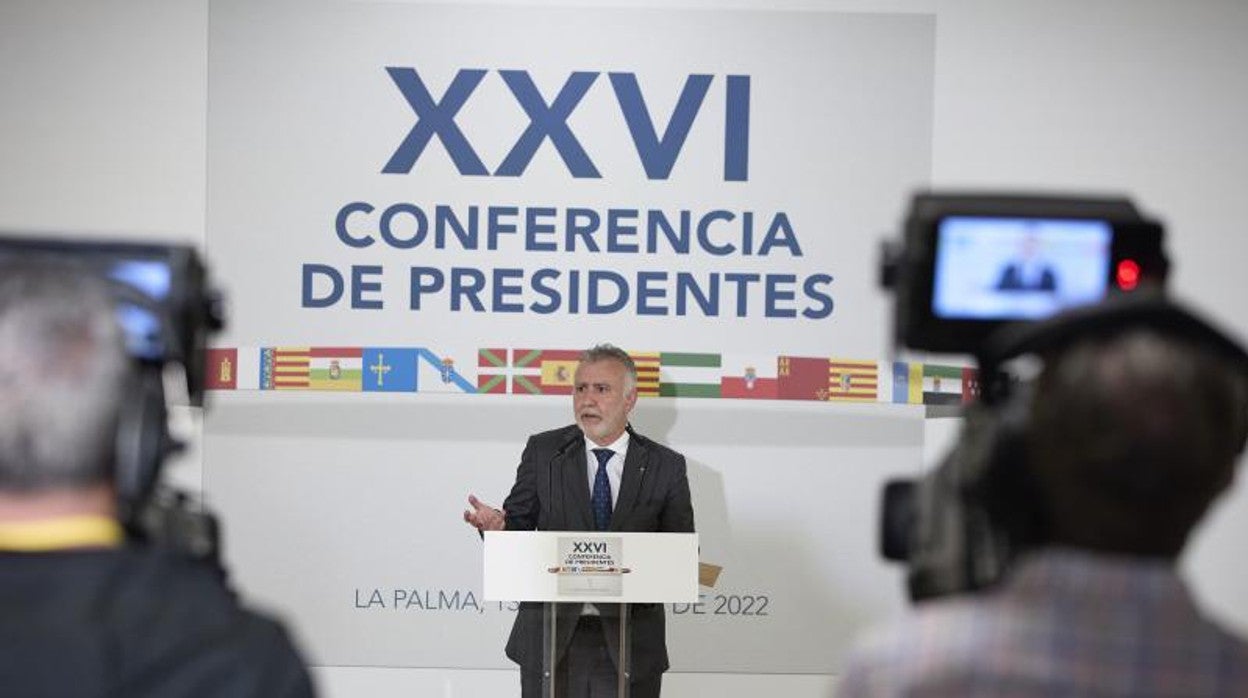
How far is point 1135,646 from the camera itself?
4.40ft

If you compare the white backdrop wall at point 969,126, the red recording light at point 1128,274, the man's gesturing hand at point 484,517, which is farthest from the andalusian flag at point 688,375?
the red recording light at point 1128,274

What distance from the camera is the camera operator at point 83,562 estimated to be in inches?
53.4

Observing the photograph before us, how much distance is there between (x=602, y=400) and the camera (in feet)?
16.6

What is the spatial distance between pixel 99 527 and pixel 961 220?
121 centimetres

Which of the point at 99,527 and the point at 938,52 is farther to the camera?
the point at 938,52

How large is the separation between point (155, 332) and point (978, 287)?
3.56ft

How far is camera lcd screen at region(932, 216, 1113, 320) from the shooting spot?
6.56 ft

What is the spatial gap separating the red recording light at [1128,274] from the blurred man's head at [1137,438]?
0.68 m

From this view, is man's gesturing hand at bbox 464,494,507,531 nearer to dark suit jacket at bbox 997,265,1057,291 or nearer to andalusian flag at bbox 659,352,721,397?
andalusian flag at bbox 659,352,721,397

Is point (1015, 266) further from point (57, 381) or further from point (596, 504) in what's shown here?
point (596, 504)

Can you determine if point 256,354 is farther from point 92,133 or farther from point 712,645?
point 712,645

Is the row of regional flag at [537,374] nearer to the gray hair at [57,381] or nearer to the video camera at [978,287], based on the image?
the video camera at [978,287]

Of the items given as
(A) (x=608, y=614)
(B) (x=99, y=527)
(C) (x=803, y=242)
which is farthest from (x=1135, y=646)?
(C) (x=803, y=242)

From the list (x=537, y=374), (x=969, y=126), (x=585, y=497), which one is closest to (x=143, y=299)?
(x=585, y=497)
